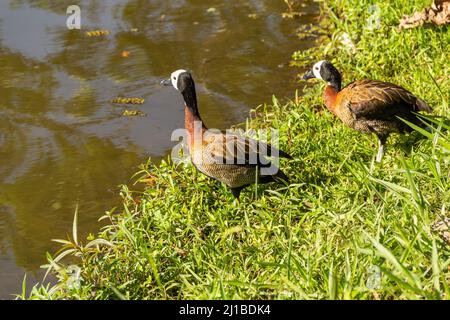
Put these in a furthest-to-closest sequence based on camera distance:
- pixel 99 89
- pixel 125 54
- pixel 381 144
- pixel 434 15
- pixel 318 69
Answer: pixel 125 54, pixel 99 89, pixel 434 15, pixel 318 69, pixel 381 144

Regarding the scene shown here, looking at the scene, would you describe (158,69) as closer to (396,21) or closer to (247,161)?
(396,21)

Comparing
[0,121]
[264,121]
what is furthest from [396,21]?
[0,121]

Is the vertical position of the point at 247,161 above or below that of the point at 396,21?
below

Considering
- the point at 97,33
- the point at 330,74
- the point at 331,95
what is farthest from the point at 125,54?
the point at 331,95

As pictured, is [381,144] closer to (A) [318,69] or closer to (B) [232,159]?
(A) [318,69]

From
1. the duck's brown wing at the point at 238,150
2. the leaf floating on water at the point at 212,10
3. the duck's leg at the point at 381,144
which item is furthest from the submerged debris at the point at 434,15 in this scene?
the leaf floating on water at the point at 212,10

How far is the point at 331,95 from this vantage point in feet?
19.9

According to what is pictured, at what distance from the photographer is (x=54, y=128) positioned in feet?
23.2

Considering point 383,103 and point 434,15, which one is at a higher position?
point 434,15

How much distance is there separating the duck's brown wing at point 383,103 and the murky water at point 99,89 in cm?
165

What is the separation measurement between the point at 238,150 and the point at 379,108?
1.17m

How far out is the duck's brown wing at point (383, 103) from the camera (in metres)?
5.60

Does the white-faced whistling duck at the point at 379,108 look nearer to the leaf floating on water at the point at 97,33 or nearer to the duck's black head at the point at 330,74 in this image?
the duck's black head at the point at 330,74
